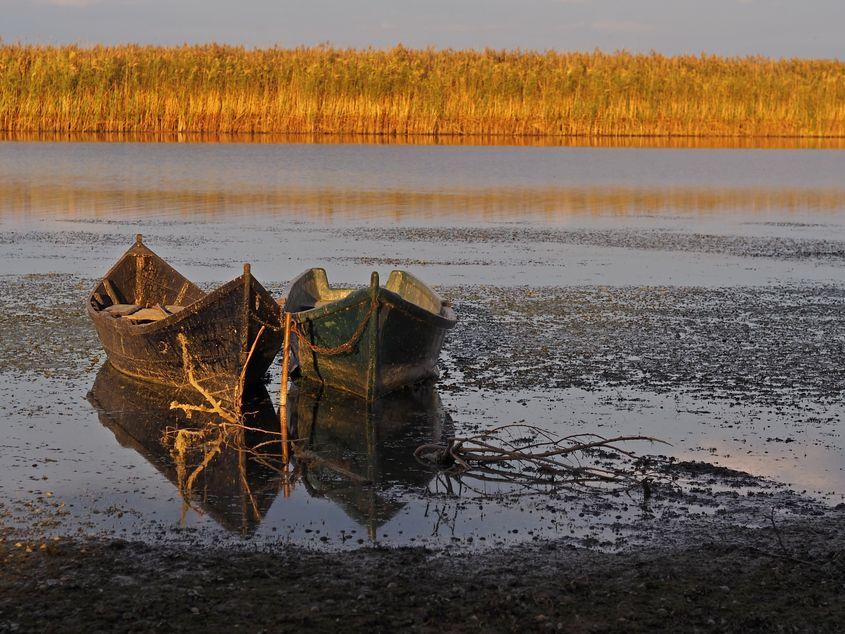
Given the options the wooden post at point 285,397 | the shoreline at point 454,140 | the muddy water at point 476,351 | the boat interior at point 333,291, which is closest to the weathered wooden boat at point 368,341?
the muddy water at point 476,351

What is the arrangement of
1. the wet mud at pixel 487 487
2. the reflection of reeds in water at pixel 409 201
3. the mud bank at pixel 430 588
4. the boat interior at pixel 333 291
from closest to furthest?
1. the mud bank at pixel 430 588
2. the wet mud at pixel 487 487
3. the boat interior at pixel 333 291
4. the reflection of reeds in water at pixel 409 201

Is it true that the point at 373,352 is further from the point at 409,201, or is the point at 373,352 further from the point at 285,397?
the point at 409,201

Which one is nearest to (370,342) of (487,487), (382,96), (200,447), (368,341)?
(368,341)

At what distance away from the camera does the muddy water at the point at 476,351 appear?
7.29 m

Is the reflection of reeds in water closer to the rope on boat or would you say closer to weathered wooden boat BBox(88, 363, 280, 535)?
weathered wooden boat BBox(88, 363, 280, 535)

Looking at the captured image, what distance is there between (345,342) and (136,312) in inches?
102

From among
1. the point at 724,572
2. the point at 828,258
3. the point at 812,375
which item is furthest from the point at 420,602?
the point at 828,258

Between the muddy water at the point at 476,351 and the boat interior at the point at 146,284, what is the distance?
83 cm

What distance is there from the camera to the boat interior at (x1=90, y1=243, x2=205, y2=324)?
1271 centimetres

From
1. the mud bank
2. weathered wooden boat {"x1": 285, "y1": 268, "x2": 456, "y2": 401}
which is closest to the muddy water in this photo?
weathered wooden boat {"x1": 285, "y1": 268, "x2": 456, "y2": 401}

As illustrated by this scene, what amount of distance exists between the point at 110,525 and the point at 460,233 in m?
15.9

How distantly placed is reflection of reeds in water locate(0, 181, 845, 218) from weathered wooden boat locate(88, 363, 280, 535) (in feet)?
45.2

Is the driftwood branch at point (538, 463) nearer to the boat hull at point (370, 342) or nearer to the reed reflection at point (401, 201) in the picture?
the boat hull at point (370, 342)

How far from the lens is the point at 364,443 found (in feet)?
29.6
